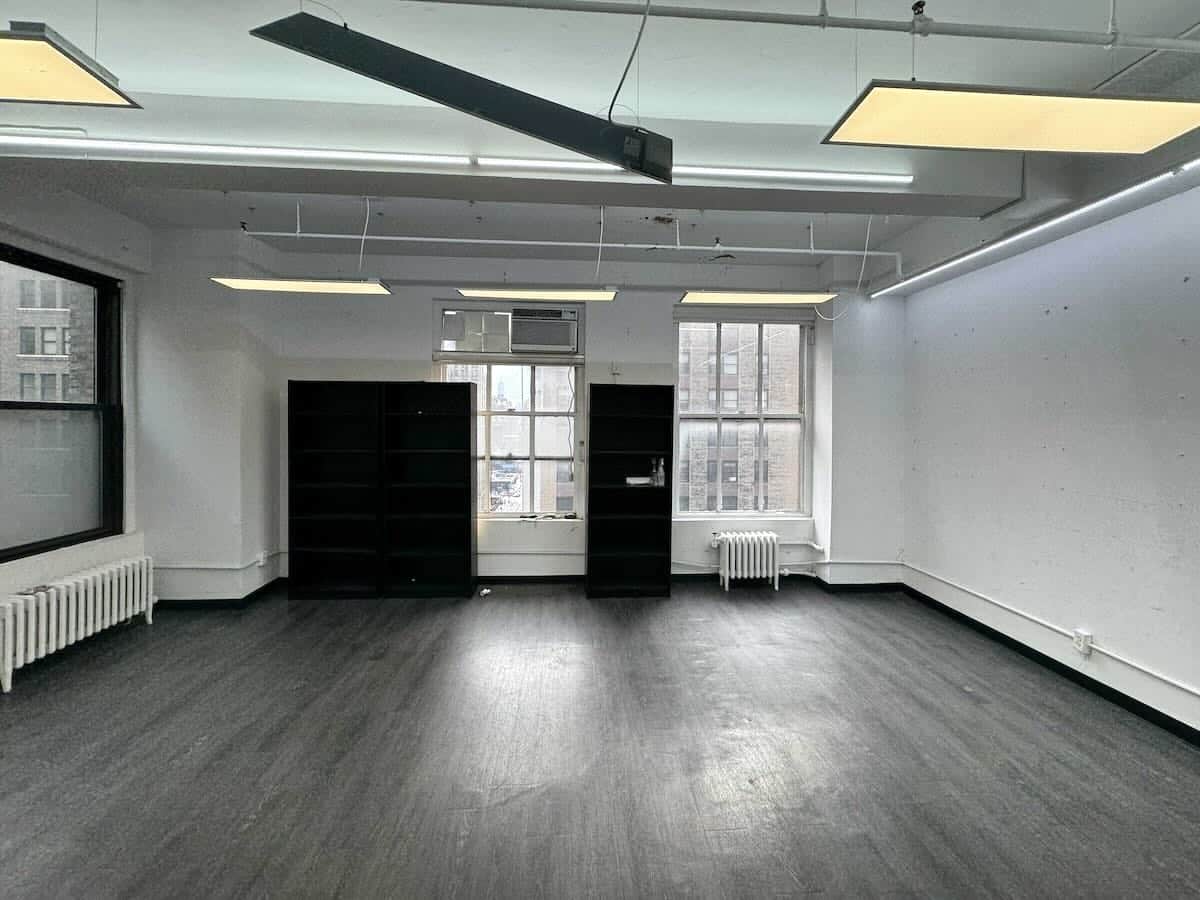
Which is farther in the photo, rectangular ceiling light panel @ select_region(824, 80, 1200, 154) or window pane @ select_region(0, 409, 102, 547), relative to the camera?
window pane @ select_region(0, 409, 102, 547)

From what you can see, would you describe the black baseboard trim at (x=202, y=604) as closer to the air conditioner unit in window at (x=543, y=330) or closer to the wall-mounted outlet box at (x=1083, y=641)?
the air conditioner unit in window at (x=543, y=330)

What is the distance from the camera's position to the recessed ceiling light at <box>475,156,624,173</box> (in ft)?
10.8

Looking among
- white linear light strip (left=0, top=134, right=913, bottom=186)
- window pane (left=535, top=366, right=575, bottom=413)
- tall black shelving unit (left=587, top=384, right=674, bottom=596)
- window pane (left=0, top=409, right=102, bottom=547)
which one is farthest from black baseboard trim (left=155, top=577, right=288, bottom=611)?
white linear light strip (left=0, top=134, right=913, bottom=186)

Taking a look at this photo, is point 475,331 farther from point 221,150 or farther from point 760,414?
point 221,150

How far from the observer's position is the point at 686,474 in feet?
22.2

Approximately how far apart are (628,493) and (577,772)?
3.59 metres

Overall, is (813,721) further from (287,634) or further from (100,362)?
(100,362)

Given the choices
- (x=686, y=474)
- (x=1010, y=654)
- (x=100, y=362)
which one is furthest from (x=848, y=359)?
(x=100, y=362)

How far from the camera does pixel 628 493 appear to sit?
6402mm

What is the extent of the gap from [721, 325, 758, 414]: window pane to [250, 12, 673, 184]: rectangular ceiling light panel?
4761mm

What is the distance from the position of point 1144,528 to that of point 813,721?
2309mm

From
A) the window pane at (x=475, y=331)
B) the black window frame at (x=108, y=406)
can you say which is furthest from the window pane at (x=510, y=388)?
the black window frame at (x=108, y=406)

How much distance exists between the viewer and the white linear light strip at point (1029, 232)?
3113mm

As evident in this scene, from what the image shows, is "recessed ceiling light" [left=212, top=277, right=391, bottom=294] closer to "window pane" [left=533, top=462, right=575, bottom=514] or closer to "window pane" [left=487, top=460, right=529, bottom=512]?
"window pane" [left=487, top=460, right=529, bottom=512]
